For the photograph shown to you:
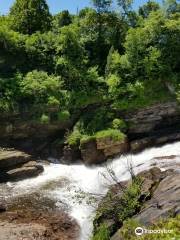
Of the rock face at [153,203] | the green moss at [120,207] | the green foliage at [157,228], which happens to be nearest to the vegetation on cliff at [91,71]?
the rock face at [153,203]

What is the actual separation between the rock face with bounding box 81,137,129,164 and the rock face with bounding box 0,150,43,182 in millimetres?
3969

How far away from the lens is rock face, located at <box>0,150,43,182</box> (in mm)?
30375

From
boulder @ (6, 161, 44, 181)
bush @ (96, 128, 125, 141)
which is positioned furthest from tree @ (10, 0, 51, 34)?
boulder @ (6, 161, 44, 181)

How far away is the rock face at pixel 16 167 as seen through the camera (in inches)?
1196

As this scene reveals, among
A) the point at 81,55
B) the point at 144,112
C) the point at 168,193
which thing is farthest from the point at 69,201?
the point at 81,55

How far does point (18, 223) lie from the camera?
21.8 meters

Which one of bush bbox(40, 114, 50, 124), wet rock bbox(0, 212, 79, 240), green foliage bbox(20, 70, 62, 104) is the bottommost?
wet rock bbox(0, 212, 79, 240)

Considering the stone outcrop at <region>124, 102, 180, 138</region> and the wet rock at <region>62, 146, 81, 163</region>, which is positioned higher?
the stone outcrop at <region>124, 102, 180, 138</region>

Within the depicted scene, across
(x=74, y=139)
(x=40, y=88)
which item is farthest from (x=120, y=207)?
(x=40, y=88)

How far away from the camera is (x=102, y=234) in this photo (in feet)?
58.6

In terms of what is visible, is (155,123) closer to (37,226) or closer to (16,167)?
(16,167)

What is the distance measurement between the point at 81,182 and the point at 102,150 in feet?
15.0

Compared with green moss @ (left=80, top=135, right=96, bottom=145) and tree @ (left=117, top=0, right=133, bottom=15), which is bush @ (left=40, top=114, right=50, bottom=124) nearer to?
green moss @ (left=80, top=135, right=96, bottom=145)
